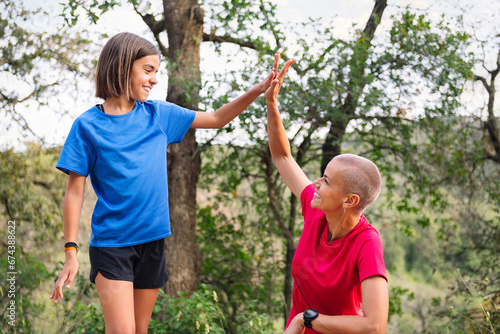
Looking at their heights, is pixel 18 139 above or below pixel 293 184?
above

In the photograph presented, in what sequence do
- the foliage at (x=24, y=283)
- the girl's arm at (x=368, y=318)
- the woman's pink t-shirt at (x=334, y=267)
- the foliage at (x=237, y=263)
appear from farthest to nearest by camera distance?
the foliage at (x=237, y=263)
the foliage at (x=24, y=283)
the woman's pink t-shirt at (x=334, y=267)
the girl's arm at (x=368, y=318)

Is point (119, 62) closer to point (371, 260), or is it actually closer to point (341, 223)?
point (341, 223)

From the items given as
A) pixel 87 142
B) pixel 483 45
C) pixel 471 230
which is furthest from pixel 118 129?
pixel 471 230

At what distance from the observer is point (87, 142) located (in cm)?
179

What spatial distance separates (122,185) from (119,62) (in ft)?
1.48

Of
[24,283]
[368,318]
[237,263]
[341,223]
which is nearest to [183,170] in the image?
[237,263]

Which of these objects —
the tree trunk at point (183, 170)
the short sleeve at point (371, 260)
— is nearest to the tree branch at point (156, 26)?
the tree trunk at point (183, 170)

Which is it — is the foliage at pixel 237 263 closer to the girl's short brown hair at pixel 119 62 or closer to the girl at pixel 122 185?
the girl at pixel 122 185

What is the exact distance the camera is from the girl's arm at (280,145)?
6.69 ft

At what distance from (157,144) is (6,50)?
4.36m

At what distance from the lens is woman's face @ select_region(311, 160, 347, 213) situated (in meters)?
1.71

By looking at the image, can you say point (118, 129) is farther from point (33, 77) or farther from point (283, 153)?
point (33, 77)

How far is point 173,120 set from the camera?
6.74ft

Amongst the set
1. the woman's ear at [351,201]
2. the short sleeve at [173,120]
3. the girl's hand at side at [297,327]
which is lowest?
the girl's hand at side at [297,327]
